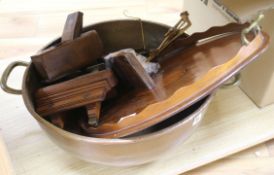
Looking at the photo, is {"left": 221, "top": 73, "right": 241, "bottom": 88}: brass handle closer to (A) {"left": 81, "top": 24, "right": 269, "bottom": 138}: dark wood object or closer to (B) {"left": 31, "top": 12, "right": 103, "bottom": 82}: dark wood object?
(A) {"left": 81, "top": 24, "right": 269, "bottom": 138}: dark wood object

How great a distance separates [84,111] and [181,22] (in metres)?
0.19

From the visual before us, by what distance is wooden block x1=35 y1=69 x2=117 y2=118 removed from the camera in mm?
450

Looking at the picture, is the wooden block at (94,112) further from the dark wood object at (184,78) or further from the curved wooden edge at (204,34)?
the curved wooden edge at (204,34)

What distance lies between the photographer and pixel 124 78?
0.51 metres

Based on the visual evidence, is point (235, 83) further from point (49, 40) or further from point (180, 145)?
point (49, 40)

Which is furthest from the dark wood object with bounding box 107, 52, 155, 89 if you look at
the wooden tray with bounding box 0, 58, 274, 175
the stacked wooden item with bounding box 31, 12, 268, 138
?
the wooden tray with bounding box 0, 58, 274, 175

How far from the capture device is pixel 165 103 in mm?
402

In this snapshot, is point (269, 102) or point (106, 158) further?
point (269, 102)

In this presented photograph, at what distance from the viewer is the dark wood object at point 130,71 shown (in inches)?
17.2

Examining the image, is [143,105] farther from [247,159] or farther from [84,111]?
[247,159]

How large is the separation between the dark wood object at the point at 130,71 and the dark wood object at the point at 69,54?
0.05 m

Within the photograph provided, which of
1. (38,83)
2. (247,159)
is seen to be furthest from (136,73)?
(247,159)

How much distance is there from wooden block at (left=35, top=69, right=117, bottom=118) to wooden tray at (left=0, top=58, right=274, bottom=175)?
0.11 meters

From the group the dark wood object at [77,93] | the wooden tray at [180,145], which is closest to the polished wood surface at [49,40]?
the wooden tray at [180,145]
